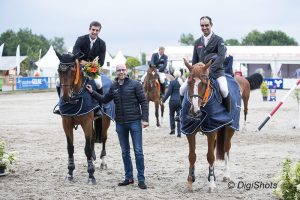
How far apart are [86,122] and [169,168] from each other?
2.11m

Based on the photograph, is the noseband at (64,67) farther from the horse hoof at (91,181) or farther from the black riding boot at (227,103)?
the black riding boot at (227,103)

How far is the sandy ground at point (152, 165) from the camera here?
8.03 metres

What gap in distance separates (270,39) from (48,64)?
74.2 meters

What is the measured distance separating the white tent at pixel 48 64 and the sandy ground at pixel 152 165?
3572 centimetres

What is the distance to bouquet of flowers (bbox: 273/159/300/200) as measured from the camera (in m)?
6.85

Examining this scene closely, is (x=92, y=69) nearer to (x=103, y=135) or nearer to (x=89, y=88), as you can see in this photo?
(x=89, y=88)

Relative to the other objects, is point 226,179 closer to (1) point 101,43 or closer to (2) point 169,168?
(2) point 169,168

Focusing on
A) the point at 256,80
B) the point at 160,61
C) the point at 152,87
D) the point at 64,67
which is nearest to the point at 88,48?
the point at 64,67

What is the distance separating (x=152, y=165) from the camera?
1047cm

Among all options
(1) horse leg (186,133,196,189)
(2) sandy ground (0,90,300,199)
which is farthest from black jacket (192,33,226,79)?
(2) sandy ground (0,90,300,199)

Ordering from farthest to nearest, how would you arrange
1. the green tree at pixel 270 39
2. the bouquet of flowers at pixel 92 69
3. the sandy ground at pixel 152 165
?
the green tree at pixel 270 39 → the bouquet of flowers at pixel 92 69 → the sandy ground at pixel 152 165

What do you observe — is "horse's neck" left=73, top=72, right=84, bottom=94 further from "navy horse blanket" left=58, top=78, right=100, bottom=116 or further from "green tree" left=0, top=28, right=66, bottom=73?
"green tree" left=0, top=28, right=66, bottom=73

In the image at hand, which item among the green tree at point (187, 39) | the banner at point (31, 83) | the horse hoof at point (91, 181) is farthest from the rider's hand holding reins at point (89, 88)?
the green tree at point (187, 39)

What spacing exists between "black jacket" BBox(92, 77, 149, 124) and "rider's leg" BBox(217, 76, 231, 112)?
129 cm
